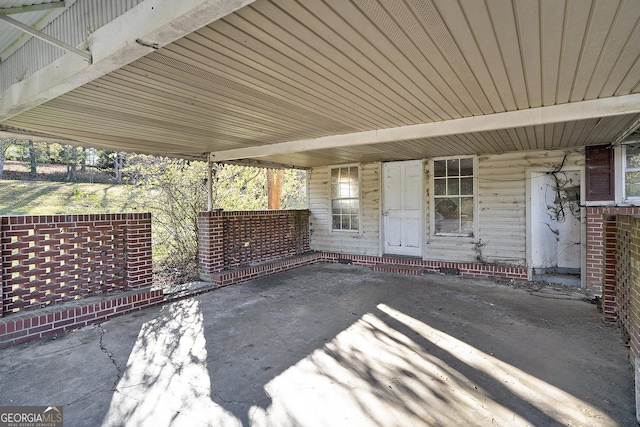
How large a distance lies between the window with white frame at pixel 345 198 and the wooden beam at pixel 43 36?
250 inches

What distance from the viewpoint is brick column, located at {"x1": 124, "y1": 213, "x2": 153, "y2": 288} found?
462cm

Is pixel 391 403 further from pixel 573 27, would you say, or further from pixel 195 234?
pixel 195 234

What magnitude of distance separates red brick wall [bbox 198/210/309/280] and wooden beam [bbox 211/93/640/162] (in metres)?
1.54

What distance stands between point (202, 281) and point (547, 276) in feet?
21.4

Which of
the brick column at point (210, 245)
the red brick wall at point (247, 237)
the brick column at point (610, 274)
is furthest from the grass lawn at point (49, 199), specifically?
the brick column at point (610, 274)

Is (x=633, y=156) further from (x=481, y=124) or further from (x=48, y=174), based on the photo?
(x=48, y=174)

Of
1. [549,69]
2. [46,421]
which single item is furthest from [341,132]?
[46,421]

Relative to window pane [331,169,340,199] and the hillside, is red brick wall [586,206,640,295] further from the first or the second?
the hillside

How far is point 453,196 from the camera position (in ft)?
22.3

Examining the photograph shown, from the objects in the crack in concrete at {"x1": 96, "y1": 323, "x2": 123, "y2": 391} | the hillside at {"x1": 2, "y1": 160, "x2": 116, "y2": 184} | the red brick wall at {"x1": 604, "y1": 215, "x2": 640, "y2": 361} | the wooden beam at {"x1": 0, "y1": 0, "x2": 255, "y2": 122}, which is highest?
the hillside at {"x1": 2, "y1": 160, "x2": 116, "y2": 184}

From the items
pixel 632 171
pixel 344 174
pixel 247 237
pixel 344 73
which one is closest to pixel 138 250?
pixel 247 237

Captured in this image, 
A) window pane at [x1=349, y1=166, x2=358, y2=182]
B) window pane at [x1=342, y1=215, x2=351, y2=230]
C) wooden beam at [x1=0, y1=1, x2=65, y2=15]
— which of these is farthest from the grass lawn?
wooden beam at [x1=0, y1=1, x2=65, y2=15]

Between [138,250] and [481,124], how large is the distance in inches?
200

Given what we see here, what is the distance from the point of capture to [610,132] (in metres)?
4.56
